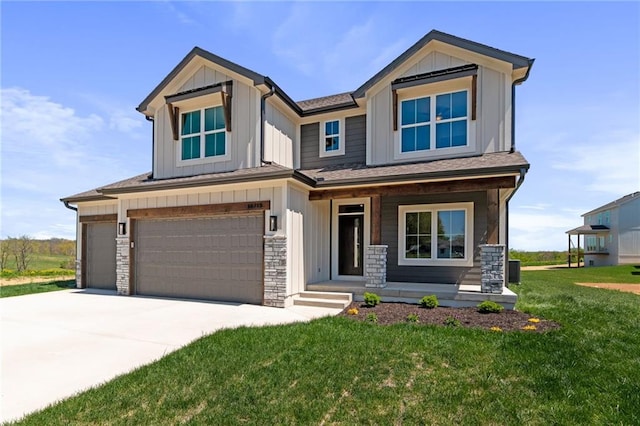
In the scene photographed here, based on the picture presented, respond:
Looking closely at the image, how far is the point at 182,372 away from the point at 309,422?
76.6 inches

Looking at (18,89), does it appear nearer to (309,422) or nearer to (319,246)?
(319,246)

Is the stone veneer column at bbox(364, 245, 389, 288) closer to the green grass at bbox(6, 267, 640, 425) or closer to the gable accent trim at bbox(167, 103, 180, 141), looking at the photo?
the green grass at bbox(6, 267, 640, 425)

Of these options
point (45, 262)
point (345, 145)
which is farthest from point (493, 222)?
point (45, 262)

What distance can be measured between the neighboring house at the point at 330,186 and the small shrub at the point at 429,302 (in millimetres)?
389

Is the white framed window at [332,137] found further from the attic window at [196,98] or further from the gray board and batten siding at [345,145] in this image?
the attic window at [196,98]

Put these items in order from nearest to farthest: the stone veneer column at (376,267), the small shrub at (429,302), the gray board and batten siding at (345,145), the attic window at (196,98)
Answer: the small shrub at (429,302) → the stone veneer column at (376,267) → the attic window at (196,98) → the gray board and batten siding at (345,145)

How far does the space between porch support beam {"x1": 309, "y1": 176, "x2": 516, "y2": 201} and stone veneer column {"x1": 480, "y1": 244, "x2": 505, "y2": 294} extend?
4.75 feet

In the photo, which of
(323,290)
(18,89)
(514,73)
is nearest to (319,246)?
(323,290)

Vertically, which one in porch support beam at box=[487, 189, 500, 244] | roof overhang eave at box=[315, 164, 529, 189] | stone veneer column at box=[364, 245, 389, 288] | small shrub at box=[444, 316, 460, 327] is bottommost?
small shrub at box=[444, 316, 460, 327]

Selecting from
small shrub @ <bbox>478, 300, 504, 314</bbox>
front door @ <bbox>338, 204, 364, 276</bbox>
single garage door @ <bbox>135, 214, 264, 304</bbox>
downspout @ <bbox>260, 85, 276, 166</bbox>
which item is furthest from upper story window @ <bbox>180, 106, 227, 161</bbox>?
small shrub @ <bbox>478, 300, 504, 314</bbox>

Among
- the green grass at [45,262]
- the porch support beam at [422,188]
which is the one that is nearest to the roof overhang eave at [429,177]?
the porch support beam at [422,188]

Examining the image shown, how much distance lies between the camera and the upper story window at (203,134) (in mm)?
10539

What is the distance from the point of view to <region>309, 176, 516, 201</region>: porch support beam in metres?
8.11

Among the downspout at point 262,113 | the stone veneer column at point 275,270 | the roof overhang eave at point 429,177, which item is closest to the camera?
the roof overhang eave at point 429,177
